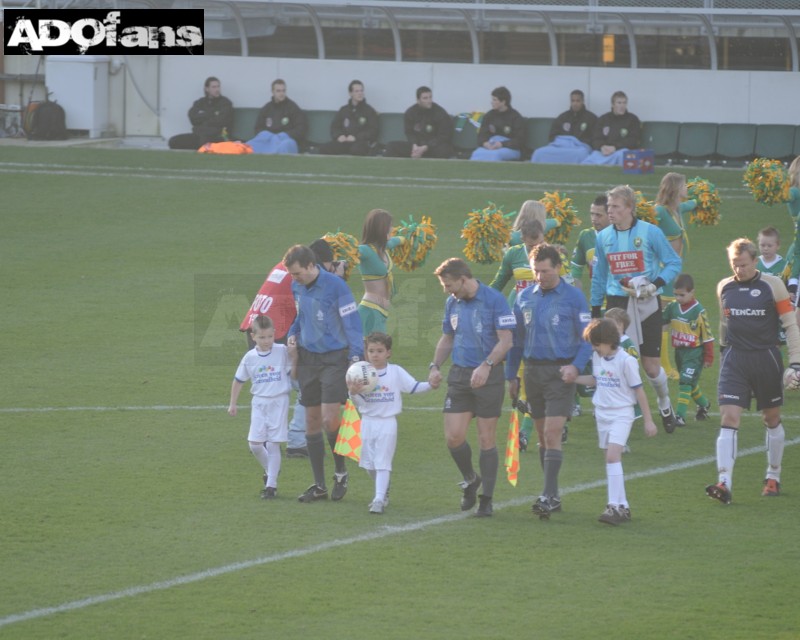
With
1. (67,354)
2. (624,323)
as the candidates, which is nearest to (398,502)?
(624,323)

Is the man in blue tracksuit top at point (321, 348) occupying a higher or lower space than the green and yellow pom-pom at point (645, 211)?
lower

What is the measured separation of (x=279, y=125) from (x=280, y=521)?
65.2 feet

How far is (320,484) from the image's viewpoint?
9703 millimetres

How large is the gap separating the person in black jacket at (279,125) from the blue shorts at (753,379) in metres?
19.3

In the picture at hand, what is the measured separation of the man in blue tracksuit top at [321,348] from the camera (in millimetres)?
9594

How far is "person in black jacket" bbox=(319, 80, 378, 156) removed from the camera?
2772cm

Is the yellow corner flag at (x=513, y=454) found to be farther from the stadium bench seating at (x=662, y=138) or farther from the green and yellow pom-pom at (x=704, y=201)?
the stadium bench seating at (x=662, y=138)

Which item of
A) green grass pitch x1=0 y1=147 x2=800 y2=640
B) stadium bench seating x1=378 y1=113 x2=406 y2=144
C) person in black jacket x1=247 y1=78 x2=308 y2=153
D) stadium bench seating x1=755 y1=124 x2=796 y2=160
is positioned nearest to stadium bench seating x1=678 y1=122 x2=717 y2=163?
stadium bench seating x1=755 y1=124 x2=796 y2=160

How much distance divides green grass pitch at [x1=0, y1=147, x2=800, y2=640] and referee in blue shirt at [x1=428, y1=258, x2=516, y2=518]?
0.46m

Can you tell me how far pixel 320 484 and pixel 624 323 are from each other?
2.78m

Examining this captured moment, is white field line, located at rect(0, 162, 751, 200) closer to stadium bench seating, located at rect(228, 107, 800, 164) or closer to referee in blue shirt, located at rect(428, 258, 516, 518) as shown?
stadium bench seating, located at rect(228, 107, 800, 164)

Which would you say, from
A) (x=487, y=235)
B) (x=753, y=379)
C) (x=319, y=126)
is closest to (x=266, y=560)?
(x=753, y=379)

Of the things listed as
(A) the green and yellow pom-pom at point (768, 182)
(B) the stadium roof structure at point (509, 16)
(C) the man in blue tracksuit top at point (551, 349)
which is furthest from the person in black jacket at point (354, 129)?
(C) the man in blue tracksuit top at point (551, 349)

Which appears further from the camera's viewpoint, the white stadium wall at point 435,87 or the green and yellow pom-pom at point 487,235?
the white stadium wall at point 435,87
